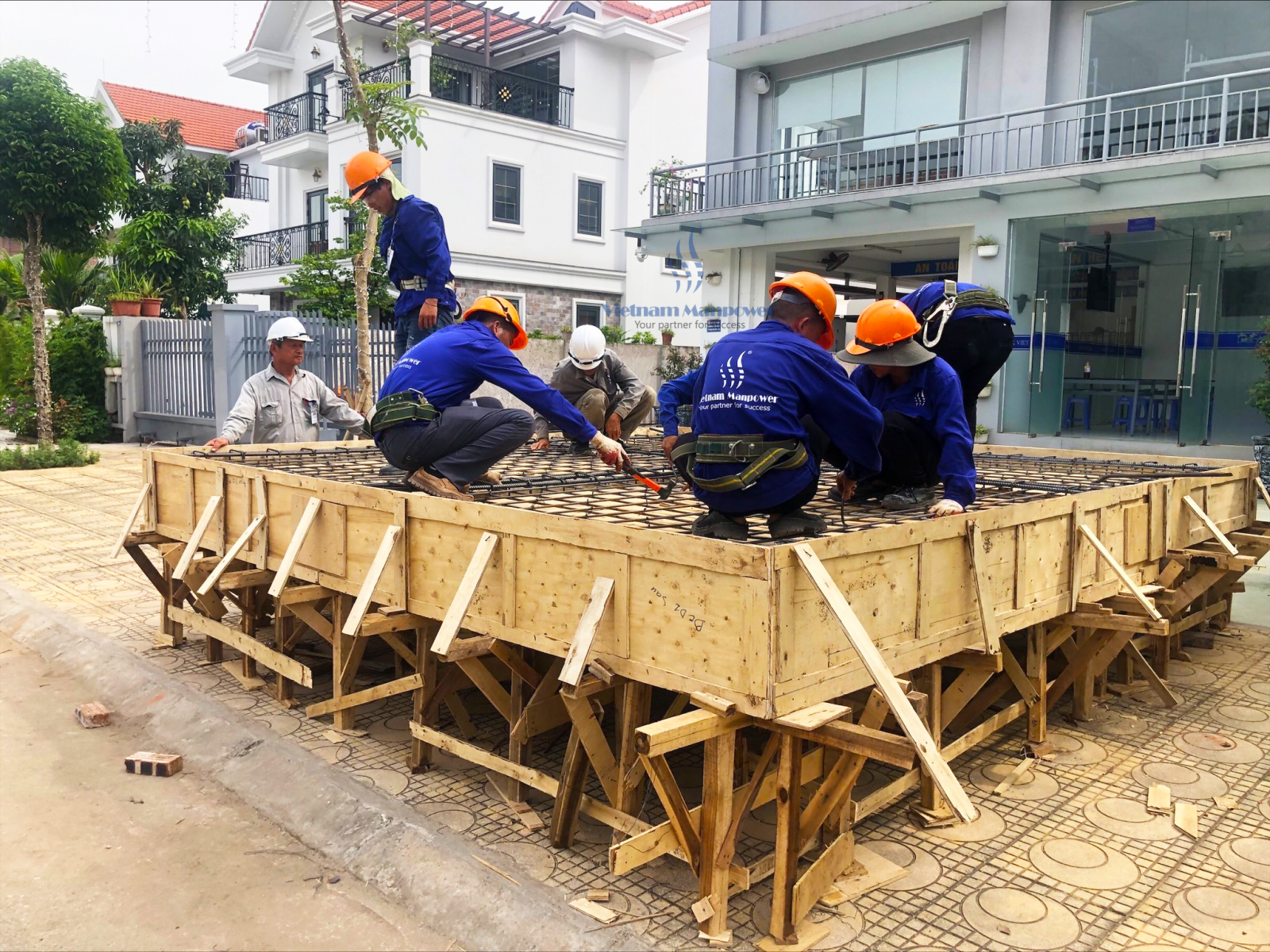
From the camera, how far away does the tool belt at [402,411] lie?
442cm

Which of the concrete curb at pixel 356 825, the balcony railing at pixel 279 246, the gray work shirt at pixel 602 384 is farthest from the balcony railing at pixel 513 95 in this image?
the concrete curb at pixel 356 825

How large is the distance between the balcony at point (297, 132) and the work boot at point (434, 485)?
20757 mm

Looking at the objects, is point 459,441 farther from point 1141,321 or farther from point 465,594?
point 1141,321

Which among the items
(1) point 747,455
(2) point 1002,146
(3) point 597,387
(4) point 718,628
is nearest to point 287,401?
(3) point 597,387

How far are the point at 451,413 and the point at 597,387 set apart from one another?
11.9 ft

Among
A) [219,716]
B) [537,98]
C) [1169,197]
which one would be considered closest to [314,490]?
A: [219,716]

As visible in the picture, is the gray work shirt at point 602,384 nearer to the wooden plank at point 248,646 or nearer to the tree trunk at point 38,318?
the wooden plank at point 248,646

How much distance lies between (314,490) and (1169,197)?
11.5 meters

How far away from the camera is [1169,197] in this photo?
39.3ft

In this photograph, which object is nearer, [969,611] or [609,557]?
[609,557]

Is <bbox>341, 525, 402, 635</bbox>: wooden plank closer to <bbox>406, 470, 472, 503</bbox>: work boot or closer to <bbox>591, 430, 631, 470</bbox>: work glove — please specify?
<bbox>406, 470, 472, 503</bbox>: work boot

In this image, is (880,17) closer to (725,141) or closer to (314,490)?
(725,141)

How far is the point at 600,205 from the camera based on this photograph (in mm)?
23141

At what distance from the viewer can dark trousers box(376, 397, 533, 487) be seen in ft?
14.7
